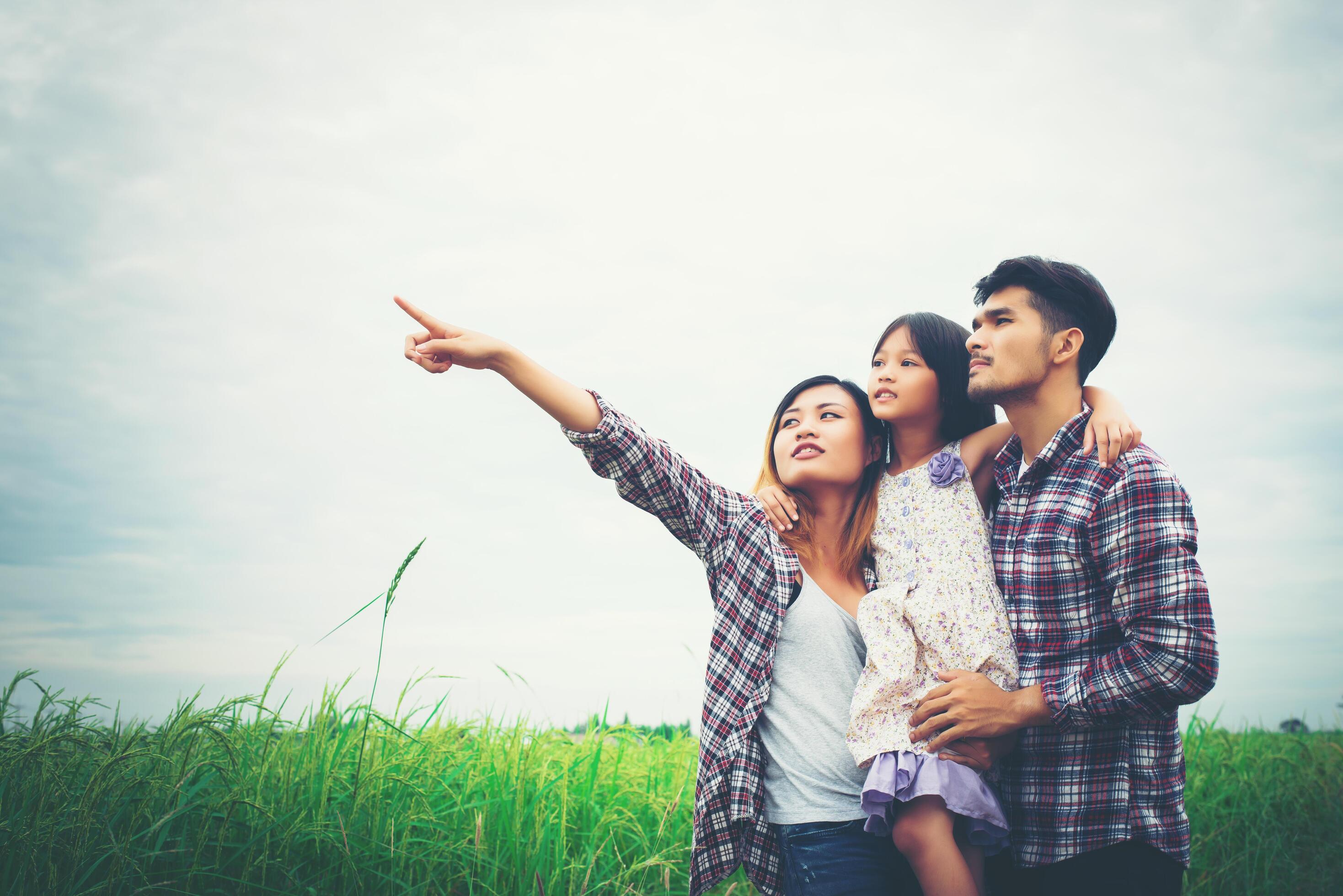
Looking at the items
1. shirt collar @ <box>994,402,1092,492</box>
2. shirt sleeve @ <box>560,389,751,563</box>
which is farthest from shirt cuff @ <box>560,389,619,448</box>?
shirt collar @ <box>994,402,1092,492</box>

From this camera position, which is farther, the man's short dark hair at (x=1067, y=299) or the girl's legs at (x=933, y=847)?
the man's short dark hair at (x=1067, y=299)

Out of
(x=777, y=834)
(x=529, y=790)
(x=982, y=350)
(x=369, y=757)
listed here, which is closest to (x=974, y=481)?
(x=982, y=350)

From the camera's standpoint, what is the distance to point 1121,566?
266cm

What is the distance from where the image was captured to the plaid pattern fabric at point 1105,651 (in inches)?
101

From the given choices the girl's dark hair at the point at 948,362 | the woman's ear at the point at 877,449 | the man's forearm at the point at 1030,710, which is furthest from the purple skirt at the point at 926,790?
the girl's dark hair at the point at 948,362

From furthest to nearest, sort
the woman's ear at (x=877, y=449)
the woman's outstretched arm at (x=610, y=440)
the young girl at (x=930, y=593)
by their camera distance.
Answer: the woman's ear at (x=877, y=449) → the woman's outstretched arm at (x=610, y=440) → the young girl at (x=930, y=593)

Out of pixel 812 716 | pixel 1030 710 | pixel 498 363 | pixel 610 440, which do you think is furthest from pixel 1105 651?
pixel 498 363

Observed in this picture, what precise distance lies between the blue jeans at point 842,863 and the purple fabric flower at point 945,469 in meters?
1.26

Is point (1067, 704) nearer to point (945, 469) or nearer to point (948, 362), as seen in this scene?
point (945, 469)

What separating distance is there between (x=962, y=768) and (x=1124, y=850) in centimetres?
57

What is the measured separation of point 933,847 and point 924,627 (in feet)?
2.22

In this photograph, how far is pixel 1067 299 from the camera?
323cm

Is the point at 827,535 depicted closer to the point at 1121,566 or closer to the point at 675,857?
the point at 1121,566

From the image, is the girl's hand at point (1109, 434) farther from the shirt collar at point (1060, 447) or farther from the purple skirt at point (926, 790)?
the purple skirt at point (926, 790)
